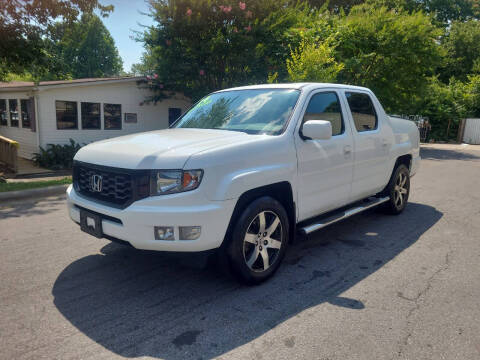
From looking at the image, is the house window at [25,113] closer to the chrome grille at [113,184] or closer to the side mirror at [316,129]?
the chrome grille at [113,184]

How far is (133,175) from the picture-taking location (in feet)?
10.4

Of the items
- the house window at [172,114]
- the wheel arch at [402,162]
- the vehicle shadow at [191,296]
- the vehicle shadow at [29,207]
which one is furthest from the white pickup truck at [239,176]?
the house window at [172,114]

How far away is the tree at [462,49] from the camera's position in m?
32.8

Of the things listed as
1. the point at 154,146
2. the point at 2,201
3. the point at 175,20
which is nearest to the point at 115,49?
the point at 175,20

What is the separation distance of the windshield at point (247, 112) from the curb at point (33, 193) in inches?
179

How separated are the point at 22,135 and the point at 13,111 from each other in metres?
1.70

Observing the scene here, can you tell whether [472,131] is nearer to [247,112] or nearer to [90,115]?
[90,115]

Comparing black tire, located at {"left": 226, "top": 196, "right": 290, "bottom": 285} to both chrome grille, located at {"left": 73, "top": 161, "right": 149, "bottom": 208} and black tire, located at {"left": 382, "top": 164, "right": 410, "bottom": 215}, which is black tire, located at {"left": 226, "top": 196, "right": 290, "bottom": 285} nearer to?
chrome grille, located at {"left": 73, "top": 161, "right": 149, "bottom": 208}

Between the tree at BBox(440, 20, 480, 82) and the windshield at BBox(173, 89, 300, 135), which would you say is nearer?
the windshield at BBox(173, 89, 300, 135)

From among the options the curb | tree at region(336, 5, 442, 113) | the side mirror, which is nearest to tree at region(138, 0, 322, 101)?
tree at region(336, 5, 442, 113)

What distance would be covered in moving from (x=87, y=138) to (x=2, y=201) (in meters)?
8.58

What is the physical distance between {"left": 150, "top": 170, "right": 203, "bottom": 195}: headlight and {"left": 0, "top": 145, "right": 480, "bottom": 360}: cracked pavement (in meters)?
0.59

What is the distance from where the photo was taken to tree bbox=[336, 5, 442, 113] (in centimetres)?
1673

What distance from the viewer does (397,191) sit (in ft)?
19.9
